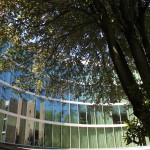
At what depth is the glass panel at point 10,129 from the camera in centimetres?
1873

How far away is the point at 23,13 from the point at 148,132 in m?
5.63

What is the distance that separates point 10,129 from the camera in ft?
63.5

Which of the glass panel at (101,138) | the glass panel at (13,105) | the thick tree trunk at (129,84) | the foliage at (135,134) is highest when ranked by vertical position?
the glass panel at (13,105)

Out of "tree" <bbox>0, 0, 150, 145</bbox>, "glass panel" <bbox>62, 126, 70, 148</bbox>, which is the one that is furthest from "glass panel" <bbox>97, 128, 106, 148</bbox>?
"tree" <bbox>0, 0, 150, 145</bbox>

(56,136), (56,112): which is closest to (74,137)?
(56,136)

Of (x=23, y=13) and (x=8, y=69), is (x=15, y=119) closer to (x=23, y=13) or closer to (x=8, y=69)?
(x=8, y=69)

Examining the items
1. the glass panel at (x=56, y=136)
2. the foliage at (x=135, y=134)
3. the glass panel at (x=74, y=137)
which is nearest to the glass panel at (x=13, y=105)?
the glass panel at (x=56, y=136)

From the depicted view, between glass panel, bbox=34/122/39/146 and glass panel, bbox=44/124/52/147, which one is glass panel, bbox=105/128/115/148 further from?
glass panel, bbox=34/122/39/146

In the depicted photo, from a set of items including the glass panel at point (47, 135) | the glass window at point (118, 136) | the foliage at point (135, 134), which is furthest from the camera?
the glass window at point (118, 136)

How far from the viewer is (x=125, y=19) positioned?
5074 millimetres

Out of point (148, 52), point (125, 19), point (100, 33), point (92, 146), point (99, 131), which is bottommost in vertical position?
point (92, 146)

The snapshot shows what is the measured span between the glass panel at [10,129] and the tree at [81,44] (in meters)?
10.5

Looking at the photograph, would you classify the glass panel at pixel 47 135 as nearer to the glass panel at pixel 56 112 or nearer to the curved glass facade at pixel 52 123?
the curved glass facade at pixel 52 123

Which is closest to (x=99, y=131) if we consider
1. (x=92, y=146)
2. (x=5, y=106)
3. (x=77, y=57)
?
(x=92, y=146)
